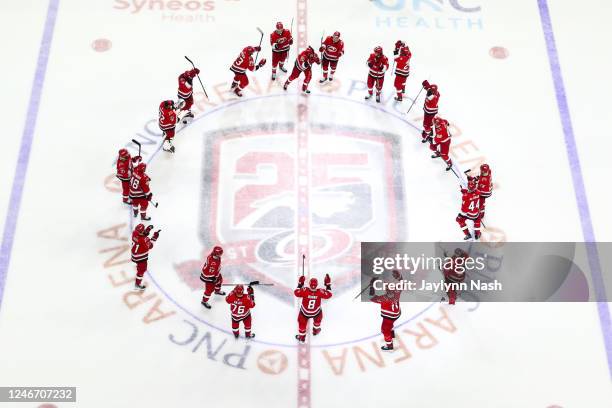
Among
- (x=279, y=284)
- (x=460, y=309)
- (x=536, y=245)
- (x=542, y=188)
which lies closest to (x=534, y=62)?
(x=542, y=188)

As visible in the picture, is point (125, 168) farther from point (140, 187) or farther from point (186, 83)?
point (186, 83)

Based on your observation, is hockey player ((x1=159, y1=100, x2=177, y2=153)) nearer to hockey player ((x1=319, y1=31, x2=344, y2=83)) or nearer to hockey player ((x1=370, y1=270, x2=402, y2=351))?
hockey player ((x1=319, y1=31, x2=344, y2=83))

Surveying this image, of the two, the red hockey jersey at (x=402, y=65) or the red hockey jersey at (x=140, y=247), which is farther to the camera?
the red hockey jersey at (x=402, y=65)

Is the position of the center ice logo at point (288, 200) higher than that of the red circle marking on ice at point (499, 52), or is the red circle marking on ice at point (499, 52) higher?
the red circle marking on ice at point (499, 52)

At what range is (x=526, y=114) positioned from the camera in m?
12.5

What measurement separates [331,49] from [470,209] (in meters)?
3.27

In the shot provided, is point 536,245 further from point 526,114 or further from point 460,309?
point 526,114

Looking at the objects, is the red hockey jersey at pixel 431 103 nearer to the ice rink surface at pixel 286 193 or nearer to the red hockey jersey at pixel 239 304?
the ice rink surface at pixel 286 193

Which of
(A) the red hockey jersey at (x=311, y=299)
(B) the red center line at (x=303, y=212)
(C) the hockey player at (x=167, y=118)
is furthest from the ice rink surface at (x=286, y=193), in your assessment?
(A) the red hockey jersey at (x=311, y=299)

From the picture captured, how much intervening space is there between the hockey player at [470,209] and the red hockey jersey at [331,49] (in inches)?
114

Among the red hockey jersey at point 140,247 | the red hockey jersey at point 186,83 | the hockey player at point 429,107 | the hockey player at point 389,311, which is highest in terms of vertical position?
the red hockey jersey at point 186,83

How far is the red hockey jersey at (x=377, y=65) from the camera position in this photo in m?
11.9

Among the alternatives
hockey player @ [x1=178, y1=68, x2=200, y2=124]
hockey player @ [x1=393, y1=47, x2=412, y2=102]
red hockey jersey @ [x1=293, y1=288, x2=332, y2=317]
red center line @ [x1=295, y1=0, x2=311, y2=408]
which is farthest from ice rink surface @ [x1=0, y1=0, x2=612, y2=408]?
red hockey jersey @ [x1=293, y1=288, x2=332, y2=317]

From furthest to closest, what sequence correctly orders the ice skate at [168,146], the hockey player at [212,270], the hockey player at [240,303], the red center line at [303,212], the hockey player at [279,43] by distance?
the hockey player at [279,43], the ice skate at [168,146], the hockey player at [212,270], the red center line at [303,212], the hockey player at [240,303]
